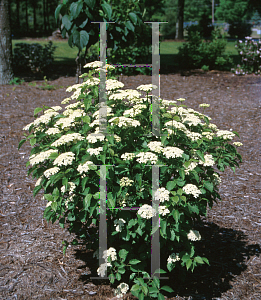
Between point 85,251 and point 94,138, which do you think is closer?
point 94,138

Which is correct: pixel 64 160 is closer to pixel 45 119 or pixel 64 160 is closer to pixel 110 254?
pixel 45 119

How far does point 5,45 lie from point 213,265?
352 inches

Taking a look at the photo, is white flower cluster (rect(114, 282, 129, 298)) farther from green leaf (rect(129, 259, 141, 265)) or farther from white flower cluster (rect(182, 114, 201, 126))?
white flower cluster (rect(182, 114, 201, 126))

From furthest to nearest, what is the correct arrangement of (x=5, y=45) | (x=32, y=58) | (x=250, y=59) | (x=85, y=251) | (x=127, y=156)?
(x=32, y=58) → (x=250, y=59) → (x=5, y=45) → (x=85, y=251) → (x=127, y=156)

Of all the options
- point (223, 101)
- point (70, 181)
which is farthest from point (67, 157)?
point (223, 101)

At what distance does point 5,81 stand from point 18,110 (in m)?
2.69

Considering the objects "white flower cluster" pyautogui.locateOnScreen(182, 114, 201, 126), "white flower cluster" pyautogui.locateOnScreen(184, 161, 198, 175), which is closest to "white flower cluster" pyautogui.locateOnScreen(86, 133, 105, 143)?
"white flower cluster" pyautogui.locateOnScreen(184, 161, 198, 175)

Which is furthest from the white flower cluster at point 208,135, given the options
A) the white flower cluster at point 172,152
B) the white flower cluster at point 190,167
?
the white flower cluster at point 172,152

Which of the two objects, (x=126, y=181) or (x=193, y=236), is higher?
(x=126, y=181)

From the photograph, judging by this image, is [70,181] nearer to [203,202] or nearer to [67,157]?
[67,157]

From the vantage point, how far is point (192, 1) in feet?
203

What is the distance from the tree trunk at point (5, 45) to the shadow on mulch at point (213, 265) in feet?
26.1

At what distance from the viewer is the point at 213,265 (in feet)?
11.4

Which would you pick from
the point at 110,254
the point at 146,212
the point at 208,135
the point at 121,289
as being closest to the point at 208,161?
the point at 208,135
